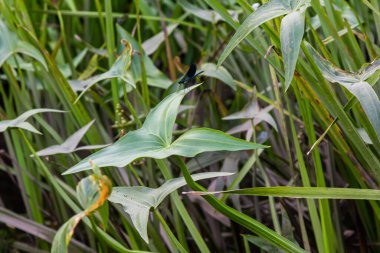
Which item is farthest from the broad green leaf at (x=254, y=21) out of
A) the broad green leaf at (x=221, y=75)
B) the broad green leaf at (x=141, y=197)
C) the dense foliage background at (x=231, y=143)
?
the broad green leaf at (x=221, y=75)

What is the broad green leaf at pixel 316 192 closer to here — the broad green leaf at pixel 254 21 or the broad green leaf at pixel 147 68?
the broad green leaf at pixel 254 21

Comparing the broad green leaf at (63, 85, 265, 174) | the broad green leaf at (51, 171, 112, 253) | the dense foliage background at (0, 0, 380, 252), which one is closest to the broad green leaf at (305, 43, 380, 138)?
the dense foliage background at (0, 0, 380, 252)

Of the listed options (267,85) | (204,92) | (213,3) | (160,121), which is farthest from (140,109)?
(160,121)

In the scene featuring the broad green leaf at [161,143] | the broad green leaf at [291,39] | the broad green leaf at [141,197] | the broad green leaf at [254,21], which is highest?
the broad green leaf at [254,21]

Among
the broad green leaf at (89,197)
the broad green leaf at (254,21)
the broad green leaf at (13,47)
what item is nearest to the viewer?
the broad green leaf at (89,197)

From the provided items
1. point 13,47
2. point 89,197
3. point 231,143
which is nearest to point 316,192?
point 231,143

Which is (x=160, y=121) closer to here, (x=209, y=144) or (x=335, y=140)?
(x=209, y=144)
